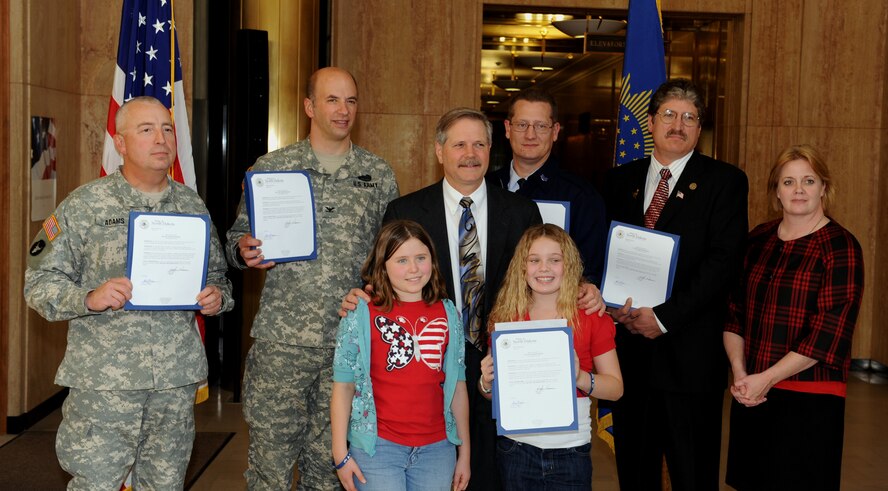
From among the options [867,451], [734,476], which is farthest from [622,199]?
[867,451]

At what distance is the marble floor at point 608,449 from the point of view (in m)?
4.88

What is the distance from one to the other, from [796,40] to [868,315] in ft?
8.27

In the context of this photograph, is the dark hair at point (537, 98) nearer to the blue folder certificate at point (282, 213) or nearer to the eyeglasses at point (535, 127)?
the eyeglasses at point (535, 127)

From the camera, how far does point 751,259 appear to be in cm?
340

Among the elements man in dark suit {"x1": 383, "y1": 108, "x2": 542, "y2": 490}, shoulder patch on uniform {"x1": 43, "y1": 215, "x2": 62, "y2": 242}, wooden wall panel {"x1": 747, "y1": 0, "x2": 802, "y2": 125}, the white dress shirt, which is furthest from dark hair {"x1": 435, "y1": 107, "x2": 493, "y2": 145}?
wooden wall panel {"x1": 747, "y1": 0, "x2": 802, "y2": 125}

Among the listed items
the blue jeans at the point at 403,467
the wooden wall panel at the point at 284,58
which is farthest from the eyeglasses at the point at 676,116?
the wooden wall panel at the point at 284,58

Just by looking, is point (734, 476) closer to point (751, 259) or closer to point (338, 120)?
point (751, 259)

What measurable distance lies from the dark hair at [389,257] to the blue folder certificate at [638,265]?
0.82 metres

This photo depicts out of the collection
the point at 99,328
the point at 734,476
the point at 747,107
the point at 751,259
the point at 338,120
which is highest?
the point at 747,107

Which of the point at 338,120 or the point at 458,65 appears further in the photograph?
the point at 458,65

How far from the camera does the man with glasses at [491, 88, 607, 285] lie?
141 inches

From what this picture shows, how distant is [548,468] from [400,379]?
1.82ft

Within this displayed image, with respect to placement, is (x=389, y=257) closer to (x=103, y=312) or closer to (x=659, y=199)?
(x=103, y=312)

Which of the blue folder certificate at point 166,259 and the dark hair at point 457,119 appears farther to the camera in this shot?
the dark hair at point 457,119
